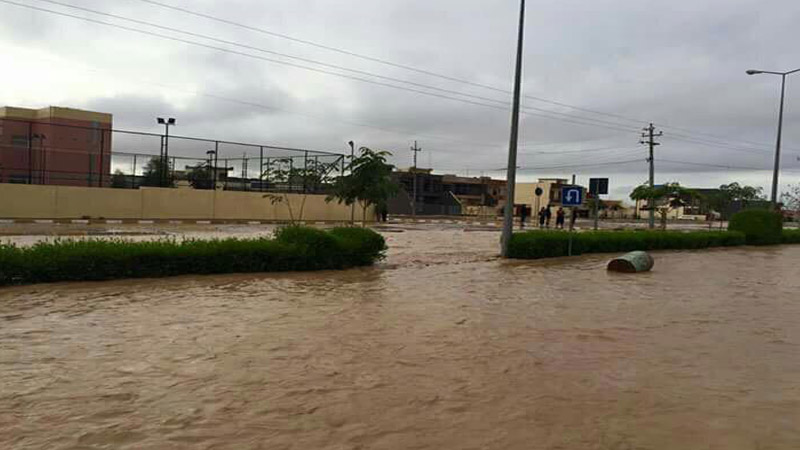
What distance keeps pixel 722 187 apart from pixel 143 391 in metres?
97.8

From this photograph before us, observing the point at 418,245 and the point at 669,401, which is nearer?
the point at 669,401

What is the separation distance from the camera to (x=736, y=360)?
727 centimetres

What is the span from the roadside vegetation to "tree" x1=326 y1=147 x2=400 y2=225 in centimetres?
462

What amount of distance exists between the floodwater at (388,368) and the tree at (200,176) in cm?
2962

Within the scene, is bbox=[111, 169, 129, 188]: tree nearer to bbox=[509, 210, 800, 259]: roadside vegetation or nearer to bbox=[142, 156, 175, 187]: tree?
bbox=[142, 156, 175, 187]: tree

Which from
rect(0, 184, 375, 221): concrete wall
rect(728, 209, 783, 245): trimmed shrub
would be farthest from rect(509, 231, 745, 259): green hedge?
rect(0, 184, 375, 221): concrete wall

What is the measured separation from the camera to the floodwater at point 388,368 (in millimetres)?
4734

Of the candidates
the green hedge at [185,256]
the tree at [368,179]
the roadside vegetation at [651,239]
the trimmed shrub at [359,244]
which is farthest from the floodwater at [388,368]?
the tree at [368,179]

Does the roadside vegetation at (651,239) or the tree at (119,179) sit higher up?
the tree at (119,179)

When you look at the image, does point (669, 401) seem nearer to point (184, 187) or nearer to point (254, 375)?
point (254, 375)

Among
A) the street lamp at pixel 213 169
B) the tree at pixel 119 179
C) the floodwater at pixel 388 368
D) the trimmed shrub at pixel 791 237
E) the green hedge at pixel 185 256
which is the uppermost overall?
the street lamp at pixel 213 169

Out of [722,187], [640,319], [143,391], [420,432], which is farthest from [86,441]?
[722,187]

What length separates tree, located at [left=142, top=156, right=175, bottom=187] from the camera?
127ft

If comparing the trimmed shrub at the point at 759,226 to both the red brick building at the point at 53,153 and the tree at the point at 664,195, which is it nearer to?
the tree at the point at 664,195
